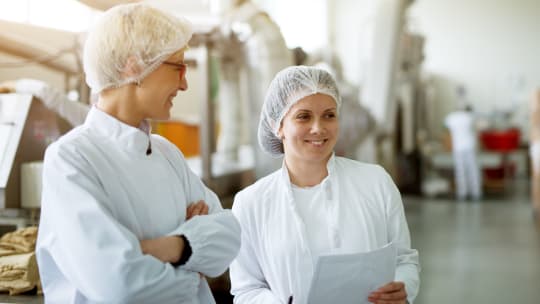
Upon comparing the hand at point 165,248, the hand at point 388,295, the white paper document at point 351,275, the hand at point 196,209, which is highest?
the hand at point 196,209

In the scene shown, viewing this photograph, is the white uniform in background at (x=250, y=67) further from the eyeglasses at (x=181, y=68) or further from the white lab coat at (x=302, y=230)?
the eyeglasses at (x=181, y=68)

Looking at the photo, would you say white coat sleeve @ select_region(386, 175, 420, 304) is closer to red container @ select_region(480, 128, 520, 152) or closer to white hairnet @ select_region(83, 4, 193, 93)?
white hairnet @ select_region(83, 4, 193, 93)

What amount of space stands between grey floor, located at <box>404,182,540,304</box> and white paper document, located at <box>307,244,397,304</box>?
2037 millimetres

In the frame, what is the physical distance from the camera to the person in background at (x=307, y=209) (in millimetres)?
1317

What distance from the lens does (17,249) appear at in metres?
1.72

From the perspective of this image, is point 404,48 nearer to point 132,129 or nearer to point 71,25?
point 71,25

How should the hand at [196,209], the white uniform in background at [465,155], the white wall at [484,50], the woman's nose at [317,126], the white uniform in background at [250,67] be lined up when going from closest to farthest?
the hand at [196,209] → the woman's nose at [317,126] → the white uniform in background at [250,67] → the white uniform in background at [465,155] → the white wall at [484,50]

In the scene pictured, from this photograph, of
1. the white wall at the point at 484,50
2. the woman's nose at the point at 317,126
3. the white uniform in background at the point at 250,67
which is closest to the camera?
the woman's nose at the point at 317,126

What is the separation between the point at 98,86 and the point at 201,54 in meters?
2.40

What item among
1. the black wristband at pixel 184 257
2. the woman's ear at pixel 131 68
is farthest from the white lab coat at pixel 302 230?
the woman's ear at pixel 131 68

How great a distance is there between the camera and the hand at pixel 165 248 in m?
1.05

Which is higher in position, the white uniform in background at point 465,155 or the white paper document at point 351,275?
the white paper document at point 351,275

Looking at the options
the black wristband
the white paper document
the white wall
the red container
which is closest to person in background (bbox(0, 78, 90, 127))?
the black wristband

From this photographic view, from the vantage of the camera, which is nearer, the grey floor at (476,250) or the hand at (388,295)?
the hand at (388,295)
